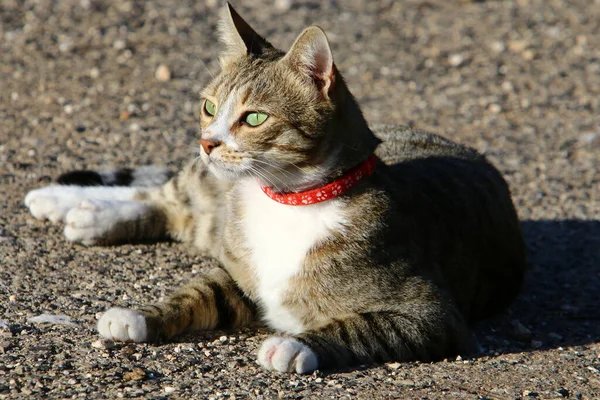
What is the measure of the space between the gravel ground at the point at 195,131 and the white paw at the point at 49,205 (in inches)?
3.1

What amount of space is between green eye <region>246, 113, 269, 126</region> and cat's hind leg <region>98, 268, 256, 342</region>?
0.95m

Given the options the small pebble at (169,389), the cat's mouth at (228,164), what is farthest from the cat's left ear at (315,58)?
the small pebble at (169,389)

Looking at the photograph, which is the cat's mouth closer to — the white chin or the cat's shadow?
the white chin

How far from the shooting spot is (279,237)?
439cm

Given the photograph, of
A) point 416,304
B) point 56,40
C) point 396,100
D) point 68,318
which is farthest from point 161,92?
point 416,304

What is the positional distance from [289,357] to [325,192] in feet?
2.68

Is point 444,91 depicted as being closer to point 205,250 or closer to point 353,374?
point 205,250

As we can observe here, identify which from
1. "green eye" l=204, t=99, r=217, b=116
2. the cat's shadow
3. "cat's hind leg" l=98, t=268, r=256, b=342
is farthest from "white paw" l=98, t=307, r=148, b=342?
the cat's shadow

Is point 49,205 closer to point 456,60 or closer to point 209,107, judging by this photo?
point 209,107

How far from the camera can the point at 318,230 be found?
430cm

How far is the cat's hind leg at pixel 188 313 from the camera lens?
4.22 metres

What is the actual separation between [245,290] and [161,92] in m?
4.30

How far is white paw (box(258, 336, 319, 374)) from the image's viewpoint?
398 centimetres

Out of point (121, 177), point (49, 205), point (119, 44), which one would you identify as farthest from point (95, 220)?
point (119, 44)
